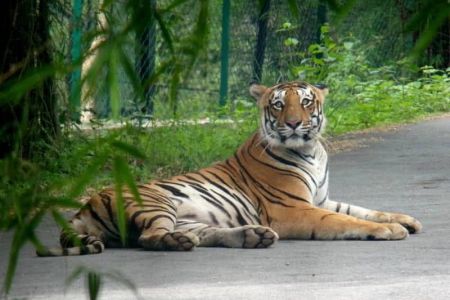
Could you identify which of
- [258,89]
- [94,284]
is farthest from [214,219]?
[94,284]

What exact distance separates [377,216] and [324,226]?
554 millimetres

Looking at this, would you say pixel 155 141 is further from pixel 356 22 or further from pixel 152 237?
pixel 356 22

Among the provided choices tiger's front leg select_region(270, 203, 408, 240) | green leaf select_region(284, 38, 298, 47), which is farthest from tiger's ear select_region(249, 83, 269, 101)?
green leaf select_region(284, 38, 298, 47)

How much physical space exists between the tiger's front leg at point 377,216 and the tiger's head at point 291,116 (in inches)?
18.2

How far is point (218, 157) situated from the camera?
11.4 metres

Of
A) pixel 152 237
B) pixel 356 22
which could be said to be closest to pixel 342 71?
pixel 356 22

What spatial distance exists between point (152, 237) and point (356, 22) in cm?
1080

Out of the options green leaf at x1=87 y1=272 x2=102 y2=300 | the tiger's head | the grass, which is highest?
green leaf at x1=87 y1=272 x2=102 y2=300

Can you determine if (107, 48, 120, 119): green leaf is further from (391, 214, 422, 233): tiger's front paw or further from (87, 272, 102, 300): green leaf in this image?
(391, 214, 422, 233): tiger's front paw

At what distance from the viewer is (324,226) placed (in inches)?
298

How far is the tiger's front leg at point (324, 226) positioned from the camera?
294 inches

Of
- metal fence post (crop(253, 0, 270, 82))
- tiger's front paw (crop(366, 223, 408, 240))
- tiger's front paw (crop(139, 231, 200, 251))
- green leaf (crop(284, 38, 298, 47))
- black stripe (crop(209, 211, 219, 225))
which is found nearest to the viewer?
tiger's front paw (crop(139, 231, 200, 251))

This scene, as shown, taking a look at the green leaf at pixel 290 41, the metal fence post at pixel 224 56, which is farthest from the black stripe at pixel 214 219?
the metal fence post at pixel 224 56

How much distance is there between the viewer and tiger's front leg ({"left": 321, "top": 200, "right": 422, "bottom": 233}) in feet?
25.5
